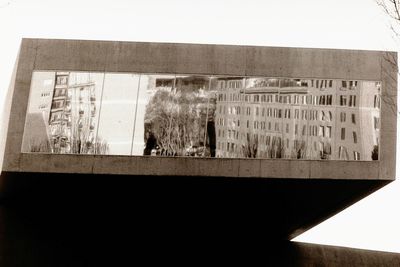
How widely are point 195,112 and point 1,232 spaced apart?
9099mm

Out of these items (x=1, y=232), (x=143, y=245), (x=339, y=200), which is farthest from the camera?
(x=143, y=245)

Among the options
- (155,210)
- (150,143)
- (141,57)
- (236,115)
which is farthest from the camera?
(155,210)

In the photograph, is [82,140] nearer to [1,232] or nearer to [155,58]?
[155,58]

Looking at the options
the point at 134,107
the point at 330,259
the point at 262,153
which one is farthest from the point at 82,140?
the point at 330,259

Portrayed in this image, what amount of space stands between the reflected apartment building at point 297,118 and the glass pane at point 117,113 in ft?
7.53

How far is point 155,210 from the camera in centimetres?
1988

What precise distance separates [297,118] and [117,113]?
4.76 m

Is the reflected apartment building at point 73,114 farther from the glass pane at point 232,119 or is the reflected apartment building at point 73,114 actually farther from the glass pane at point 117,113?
the glass pane at point 232,119

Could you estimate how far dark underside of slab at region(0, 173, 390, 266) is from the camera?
51.0 ft

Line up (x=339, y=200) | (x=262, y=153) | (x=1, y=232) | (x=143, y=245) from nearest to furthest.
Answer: (x=262, y=153) < (x=339, y=200) < (x=1, y=232) < (x=143, y=245)

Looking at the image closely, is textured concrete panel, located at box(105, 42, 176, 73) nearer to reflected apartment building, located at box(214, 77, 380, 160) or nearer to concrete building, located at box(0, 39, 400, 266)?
concrete building, located at box(0, 39, 400, 266)

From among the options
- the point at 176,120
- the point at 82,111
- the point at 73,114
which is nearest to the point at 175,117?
the point at 176,120

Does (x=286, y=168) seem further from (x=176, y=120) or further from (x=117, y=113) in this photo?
(x=117, y=113)

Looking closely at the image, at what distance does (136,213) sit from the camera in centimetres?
2070
